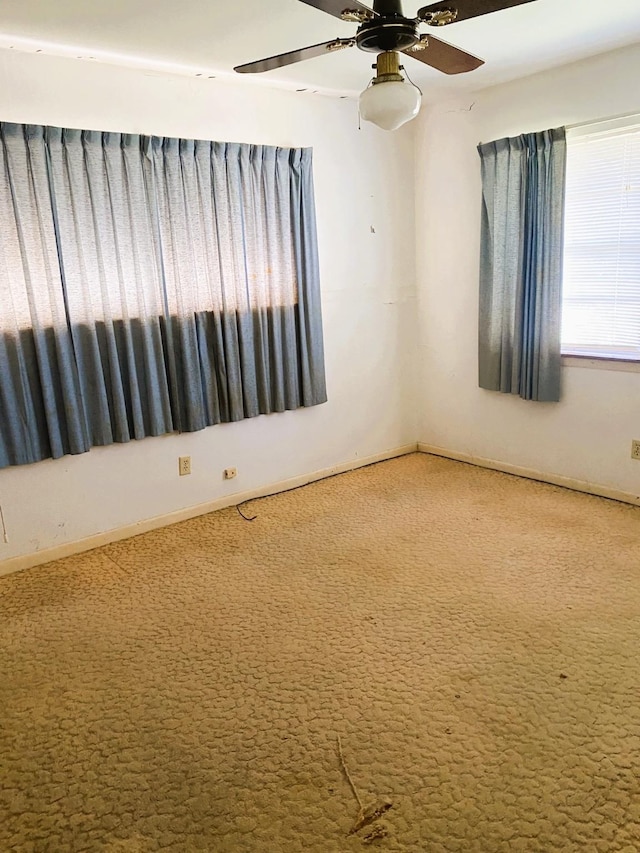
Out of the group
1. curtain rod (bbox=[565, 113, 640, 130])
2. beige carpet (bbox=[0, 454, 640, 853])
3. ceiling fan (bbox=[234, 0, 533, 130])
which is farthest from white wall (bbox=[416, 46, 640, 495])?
ceiling fan (bbox=[234, 0, 533, 130])

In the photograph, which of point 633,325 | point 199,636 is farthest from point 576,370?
point 199,636

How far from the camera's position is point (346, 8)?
5.81 feet

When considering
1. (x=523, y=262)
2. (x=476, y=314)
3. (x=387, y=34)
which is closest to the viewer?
(x=387, y=34)

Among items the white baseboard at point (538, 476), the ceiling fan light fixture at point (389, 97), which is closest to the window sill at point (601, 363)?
the white baseboard at point (538, 476)

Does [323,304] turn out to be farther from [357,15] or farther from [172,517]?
[357,15]

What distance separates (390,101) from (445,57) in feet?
1.52

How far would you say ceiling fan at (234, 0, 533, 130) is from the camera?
1.82m

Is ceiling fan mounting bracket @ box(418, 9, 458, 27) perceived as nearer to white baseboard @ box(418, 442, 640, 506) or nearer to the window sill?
the window sill

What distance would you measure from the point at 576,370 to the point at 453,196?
147cm

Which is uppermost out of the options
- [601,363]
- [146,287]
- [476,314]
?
[146,287]

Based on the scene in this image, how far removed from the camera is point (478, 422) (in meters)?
4.45

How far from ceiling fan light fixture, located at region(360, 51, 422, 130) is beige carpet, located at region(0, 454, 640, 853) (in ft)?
6.16

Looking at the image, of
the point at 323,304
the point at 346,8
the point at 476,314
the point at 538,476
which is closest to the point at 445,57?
the point at 346,8

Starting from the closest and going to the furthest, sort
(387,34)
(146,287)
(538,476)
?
(387,34) < (146,287) < (538,476)
